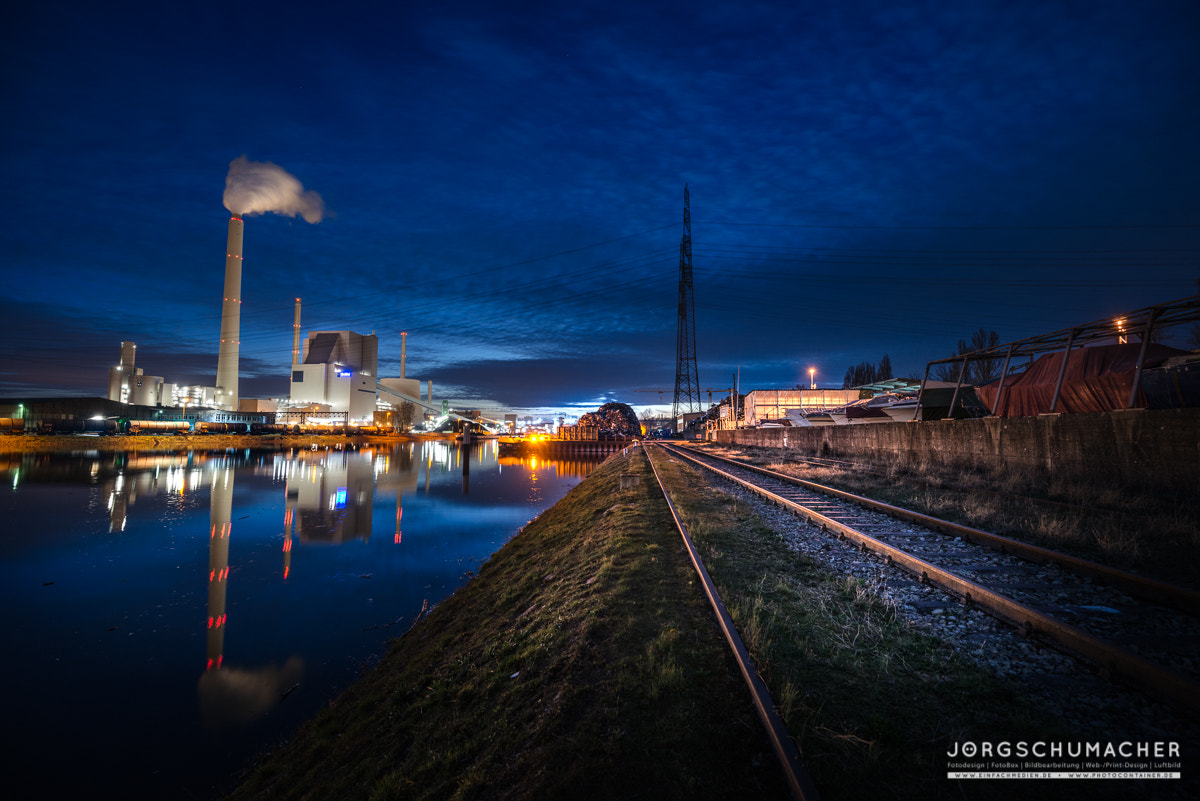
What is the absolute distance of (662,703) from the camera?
3537mm

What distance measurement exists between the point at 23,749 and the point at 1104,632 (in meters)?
12.5

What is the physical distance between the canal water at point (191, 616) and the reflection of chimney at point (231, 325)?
90.0 m

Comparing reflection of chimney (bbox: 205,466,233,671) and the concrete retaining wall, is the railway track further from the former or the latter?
reflection of chimney (bbox: 205,466,233,671)

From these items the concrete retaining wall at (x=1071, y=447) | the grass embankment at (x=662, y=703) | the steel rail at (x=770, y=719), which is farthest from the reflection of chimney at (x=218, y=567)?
the concrete retaining wall at (x=1071, y=447)

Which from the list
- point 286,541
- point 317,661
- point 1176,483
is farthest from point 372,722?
point 286,541

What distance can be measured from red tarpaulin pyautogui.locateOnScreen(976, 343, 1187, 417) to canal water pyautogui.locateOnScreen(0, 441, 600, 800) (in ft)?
55.0

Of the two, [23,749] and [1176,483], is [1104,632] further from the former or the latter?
[23,749]

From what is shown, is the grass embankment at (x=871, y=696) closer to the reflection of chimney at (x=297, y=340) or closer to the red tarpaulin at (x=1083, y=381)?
the red tarpaulin at (x=1083, y=381)

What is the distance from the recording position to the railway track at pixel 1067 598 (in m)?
3.48

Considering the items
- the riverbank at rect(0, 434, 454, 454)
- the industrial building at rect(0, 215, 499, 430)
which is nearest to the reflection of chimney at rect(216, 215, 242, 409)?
the industrial building at rect(0, 215, 499, 430)

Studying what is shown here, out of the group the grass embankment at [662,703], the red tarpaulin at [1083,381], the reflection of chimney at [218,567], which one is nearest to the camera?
the grass embankment at [662,703]

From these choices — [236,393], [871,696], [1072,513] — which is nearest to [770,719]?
[871,696]

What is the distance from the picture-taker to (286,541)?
17703mm

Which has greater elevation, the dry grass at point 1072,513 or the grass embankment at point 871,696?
the dry grass at point 1072,513
